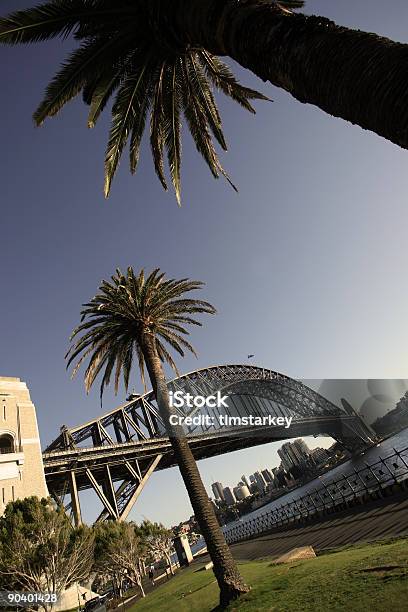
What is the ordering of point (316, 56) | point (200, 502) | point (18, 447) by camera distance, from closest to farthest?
point (316, 56), point (200, 502), point (18, 447)

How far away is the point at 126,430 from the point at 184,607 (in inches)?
1351

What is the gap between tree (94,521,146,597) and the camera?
2536cm

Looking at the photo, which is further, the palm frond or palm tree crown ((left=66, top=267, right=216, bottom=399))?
palm tree crown ((left=66, top=267, right=216, bottom=399))

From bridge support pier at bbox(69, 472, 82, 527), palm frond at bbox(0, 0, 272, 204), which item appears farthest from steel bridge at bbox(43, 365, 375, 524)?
palm frond at bbox(0, 0, 272, 204)

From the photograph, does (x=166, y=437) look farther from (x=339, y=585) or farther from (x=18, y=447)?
(x=339, y=585)

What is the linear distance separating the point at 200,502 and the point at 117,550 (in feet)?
57.1

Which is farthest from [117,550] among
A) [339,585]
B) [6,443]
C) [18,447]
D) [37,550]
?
[339,585]

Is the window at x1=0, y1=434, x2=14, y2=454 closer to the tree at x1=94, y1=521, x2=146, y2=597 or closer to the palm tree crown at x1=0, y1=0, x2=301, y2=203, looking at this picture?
the tree at x1=94, y1=521, x2=146, y2=597

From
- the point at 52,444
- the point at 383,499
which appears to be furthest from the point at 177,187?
the point at 52,444

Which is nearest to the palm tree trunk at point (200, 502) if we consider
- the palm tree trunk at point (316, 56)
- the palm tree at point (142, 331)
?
the palm tree at point (142, 331)

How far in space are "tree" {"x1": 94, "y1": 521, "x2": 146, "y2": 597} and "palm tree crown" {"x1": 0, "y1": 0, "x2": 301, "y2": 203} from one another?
89.2 feet

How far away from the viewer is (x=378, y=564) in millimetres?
7648

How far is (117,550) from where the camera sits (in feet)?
83.1
